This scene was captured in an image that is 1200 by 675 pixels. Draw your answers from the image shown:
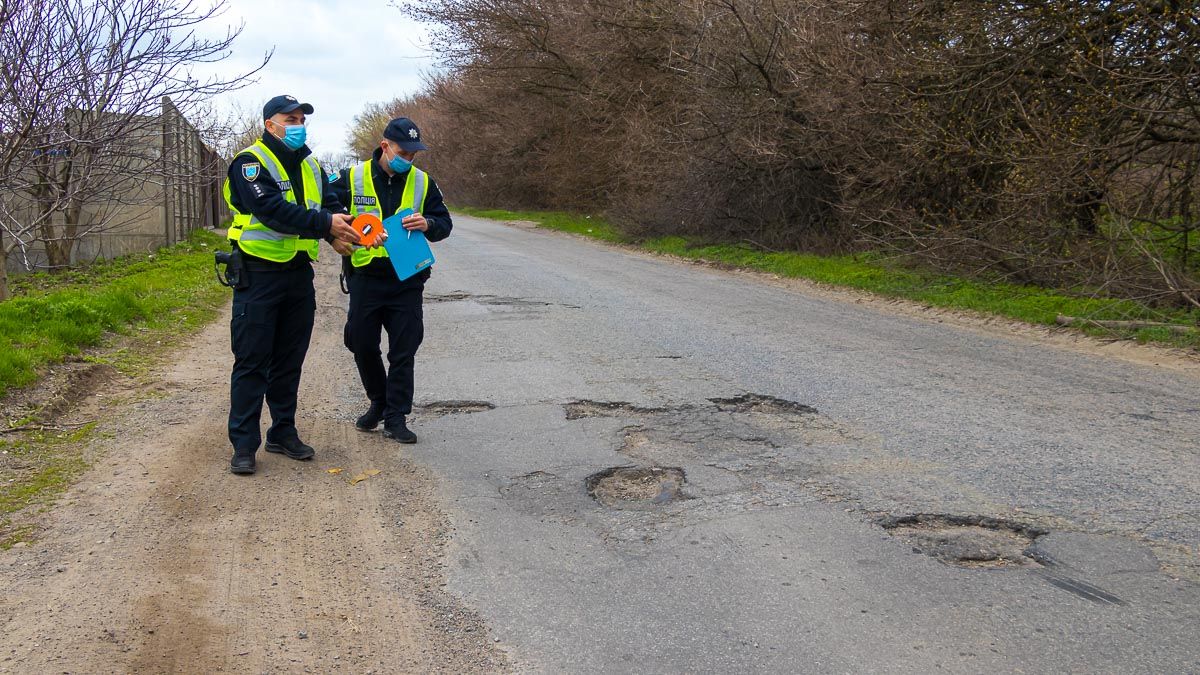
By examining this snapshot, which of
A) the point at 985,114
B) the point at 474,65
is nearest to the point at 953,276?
the point at 985,114

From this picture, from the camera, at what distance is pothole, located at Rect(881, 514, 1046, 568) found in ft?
13.4

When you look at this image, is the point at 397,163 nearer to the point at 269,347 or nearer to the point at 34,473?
the point at 269,347

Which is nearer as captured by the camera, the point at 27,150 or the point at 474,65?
the point at 27,150

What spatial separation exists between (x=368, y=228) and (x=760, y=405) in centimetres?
278

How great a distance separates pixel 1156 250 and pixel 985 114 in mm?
2980

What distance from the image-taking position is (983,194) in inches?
560

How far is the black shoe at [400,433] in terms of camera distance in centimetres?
585

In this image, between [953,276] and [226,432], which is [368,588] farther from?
[953,276]

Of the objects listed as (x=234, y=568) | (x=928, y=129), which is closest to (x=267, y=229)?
(x=234, y=568)

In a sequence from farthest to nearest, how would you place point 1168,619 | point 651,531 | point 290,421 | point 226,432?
1. point 226,432
2. point 290,421
3. point 651,531
4. point 1168,619

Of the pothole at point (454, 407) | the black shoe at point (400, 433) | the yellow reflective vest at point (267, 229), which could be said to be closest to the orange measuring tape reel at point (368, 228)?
the yellow reflective vest at point (267, 229)

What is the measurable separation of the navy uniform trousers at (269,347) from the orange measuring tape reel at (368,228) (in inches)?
14.0

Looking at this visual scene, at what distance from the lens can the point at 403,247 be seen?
18.6ft

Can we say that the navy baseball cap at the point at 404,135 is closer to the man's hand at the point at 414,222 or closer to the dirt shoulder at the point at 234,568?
the man's hand at the point at 414,222
